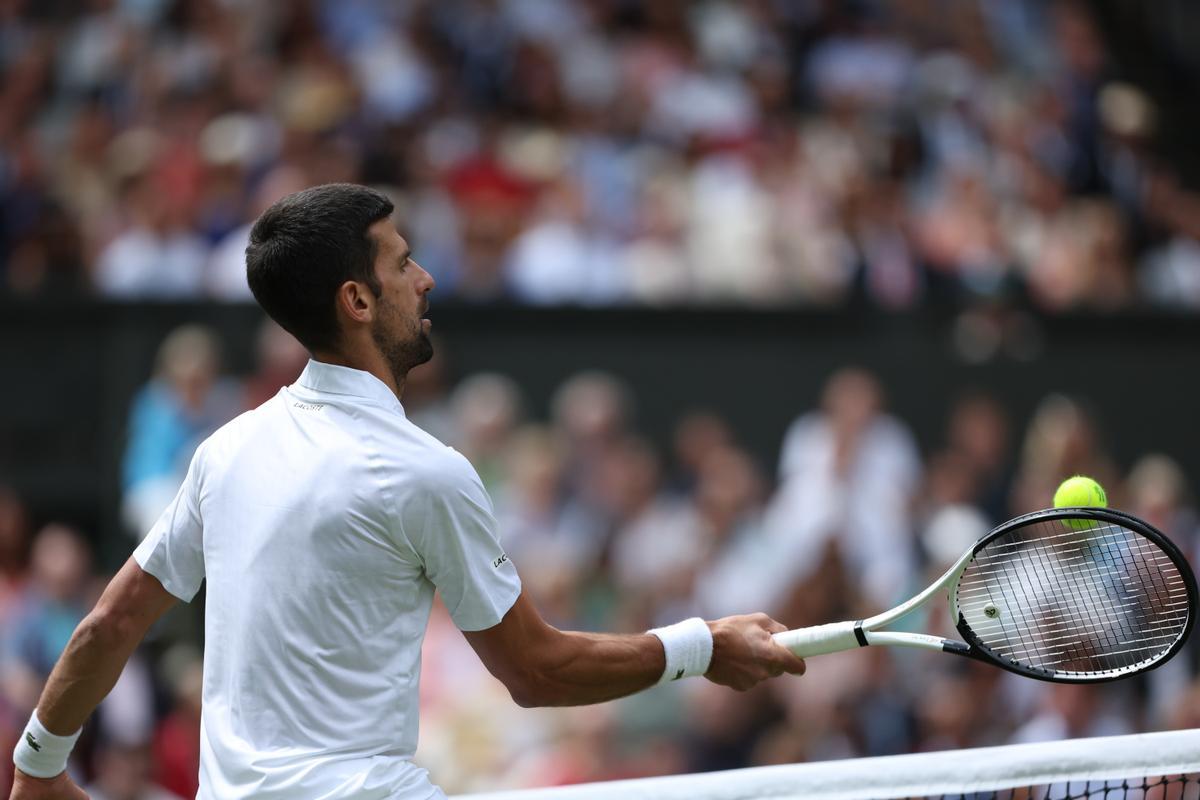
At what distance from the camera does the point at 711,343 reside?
8305 mm

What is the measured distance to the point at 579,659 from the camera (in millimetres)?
2939

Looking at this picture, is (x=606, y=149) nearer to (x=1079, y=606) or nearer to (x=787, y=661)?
(x=1079, y=606)

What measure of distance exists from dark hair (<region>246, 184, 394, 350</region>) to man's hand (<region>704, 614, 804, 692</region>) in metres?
0.92

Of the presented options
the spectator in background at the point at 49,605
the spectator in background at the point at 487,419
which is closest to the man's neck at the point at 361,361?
the spectator in background at the point at 49,605

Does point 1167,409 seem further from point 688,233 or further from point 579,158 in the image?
point 579,158

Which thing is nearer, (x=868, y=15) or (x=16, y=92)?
(x=16, y=92)

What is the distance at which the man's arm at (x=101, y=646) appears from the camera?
3.05 m

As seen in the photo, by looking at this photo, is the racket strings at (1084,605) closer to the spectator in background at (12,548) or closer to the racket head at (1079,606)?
the racket head at (1079,606)

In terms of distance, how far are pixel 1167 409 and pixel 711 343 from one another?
2.37 m

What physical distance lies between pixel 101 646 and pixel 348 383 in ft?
2.29

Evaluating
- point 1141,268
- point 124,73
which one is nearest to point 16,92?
point 124,73

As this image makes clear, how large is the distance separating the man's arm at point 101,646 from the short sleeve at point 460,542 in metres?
0.60

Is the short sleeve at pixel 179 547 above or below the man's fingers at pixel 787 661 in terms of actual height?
above

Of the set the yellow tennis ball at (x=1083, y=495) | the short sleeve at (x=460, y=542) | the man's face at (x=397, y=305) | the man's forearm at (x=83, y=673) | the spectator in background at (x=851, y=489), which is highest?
the man's face at (x=397, y=305)
